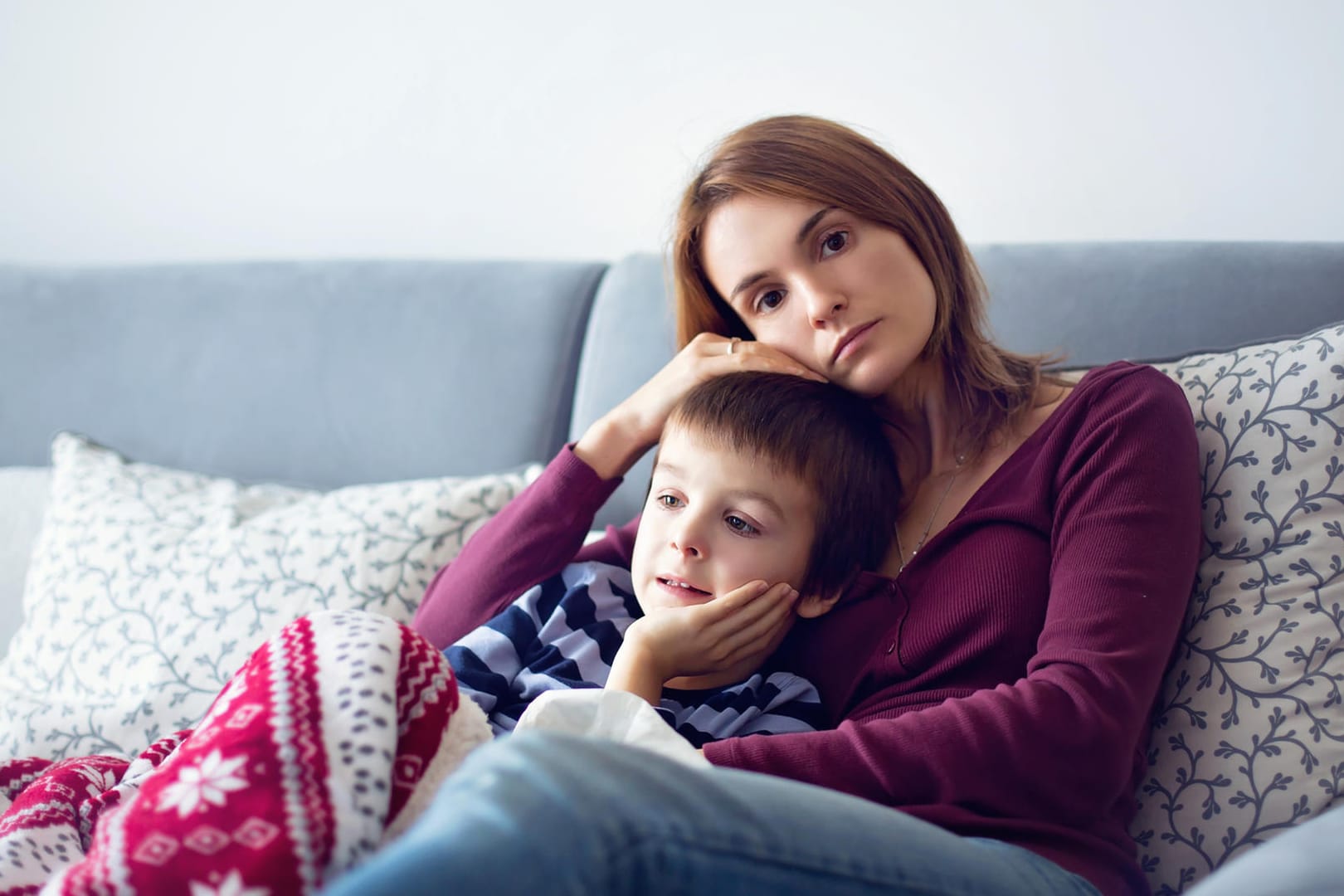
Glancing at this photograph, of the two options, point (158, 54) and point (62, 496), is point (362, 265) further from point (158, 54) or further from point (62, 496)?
point (158, 54)

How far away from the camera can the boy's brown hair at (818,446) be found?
1.19m

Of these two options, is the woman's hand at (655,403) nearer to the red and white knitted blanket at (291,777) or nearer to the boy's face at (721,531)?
the boy's face at (721,531)

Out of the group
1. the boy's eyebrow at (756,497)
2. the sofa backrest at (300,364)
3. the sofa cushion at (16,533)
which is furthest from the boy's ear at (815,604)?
the sofa cushion at (16,533)

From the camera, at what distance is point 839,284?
47.4 inches

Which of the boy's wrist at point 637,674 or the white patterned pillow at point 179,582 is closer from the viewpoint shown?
the boy's wrist at point 637,674

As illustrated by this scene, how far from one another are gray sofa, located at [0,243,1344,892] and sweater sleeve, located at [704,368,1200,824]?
444 mm

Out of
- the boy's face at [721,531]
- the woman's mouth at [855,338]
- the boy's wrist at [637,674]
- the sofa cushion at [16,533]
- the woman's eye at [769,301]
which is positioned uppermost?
the woman's eye at [769,301]

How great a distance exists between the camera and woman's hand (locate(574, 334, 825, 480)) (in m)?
1.32

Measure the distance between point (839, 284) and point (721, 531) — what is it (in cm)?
30

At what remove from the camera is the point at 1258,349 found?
45.3 inches

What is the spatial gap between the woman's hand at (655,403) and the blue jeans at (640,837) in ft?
2.25

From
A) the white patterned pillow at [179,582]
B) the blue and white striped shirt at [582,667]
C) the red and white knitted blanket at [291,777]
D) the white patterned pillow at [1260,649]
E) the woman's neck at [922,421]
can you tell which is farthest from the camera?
the white patterned pillow at [179,582]

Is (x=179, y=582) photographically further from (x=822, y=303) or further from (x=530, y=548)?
(x=822, y=303)

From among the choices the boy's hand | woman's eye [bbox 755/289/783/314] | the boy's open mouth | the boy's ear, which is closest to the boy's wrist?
the boy's hand
